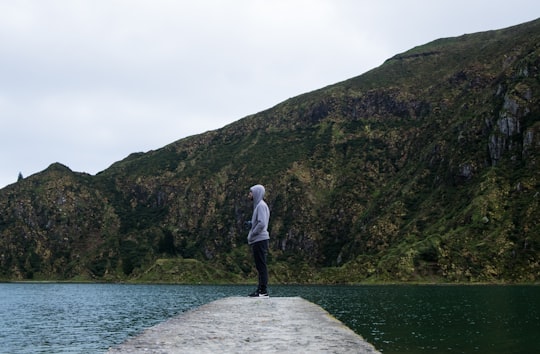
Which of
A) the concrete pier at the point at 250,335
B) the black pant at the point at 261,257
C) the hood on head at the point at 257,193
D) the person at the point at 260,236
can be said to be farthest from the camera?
the hood on head at the point at 257,193

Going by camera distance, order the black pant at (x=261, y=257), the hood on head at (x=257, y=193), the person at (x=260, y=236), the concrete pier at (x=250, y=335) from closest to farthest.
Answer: the concrete pier at (x=250, y=335)
the person at (x=260, y=236)
the black pant at (x=261, y=257)
the hood on head at (x=257, y=193)

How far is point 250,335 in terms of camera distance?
12.1 m

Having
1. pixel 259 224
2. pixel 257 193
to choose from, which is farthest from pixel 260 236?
pixel 257 193

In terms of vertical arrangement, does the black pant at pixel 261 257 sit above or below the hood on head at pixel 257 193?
below

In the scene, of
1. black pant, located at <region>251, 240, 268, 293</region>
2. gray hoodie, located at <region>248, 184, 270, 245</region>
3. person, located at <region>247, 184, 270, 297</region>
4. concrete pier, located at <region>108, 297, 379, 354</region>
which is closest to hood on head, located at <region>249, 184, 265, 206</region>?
person, located at <region>247, 184, 270, 297</region>

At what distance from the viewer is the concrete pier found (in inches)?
408

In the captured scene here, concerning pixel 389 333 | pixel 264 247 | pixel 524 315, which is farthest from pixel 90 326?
pixel 524 315

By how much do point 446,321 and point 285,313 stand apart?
3748 centimetres

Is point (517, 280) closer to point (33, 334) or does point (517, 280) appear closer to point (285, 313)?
point (33, 334)

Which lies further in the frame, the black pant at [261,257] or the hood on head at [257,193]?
the hood on head at [257,193]

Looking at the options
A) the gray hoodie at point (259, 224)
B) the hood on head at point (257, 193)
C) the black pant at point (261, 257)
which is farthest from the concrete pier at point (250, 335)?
the hood on head at point (257, 193)

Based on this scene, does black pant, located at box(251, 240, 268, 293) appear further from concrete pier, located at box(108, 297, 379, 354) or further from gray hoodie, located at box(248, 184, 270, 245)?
concrete pier, located at box(108, 297, 379, 354)

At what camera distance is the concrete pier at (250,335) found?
10.4 m

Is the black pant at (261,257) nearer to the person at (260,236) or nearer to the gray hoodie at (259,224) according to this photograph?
the person at (260,236)
